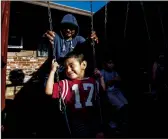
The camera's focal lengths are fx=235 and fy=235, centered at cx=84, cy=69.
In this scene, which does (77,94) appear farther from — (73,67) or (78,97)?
(73,67)

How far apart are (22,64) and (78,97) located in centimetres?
449

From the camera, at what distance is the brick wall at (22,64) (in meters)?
6.20

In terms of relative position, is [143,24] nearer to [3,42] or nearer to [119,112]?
[119,112]

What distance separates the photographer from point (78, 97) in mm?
2246

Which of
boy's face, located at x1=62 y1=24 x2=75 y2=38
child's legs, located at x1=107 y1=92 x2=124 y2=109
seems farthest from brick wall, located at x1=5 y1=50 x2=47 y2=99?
boy's face, located at x1=62 y1=24 x2=75 y2=38

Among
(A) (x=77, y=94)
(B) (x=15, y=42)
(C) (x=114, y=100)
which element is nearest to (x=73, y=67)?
(A) (x=77, y=94)

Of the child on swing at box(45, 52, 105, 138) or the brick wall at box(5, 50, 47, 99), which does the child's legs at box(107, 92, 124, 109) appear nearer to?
the child on swing at box(45, 52, 105, 138)

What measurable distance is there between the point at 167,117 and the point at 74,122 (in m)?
3.23

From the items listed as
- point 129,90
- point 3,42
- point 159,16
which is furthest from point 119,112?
point 3,42

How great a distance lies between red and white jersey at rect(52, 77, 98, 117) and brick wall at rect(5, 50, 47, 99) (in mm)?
4249

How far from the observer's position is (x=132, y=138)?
3912mm

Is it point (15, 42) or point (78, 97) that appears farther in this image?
point (15, 42)

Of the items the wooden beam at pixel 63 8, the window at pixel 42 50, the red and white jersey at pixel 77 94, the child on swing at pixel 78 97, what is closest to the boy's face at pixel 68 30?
the child on swing at pixel 78 97

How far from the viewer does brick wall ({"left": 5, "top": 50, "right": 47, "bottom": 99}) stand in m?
6.20
